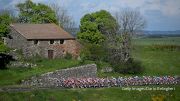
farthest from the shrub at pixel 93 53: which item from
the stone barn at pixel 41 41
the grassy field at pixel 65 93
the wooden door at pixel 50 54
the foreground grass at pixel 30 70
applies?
the wooden door at pixel 50 54

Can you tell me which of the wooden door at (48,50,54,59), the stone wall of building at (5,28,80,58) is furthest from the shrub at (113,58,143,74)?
the wooden door at (48,50,54,59)

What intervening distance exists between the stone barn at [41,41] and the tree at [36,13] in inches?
437

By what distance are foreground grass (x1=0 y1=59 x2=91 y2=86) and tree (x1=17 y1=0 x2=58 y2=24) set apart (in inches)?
814

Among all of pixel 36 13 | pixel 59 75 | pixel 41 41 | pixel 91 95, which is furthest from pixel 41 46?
pixel 91 95

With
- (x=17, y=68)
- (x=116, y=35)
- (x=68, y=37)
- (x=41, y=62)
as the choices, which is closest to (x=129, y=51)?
(x=116, y=35)

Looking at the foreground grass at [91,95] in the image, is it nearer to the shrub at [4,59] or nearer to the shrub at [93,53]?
the shrub at [4,59]

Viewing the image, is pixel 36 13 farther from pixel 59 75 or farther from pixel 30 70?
pixel 59 75

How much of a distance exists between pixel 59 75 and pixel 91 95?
32.5ft

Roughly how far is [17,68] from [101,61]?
14659 millimetres

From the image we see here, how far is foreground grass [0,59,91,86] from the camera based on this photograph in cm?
5159

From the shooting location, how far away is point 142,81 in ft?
178

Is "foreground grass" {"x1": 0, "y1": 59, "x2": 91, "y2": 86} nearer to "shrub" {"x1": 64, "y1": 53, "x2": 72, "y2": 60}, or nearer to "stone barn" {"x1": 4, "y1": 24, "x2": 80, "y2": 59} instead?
"shrub" {"x1": 64, "y1": 53, "x2": 72, "y2": 60}

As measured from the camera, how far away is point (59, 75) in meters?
55.2

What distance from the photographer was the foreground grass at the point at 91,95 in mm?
43469
